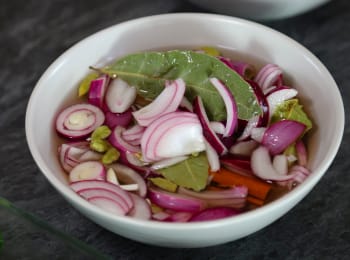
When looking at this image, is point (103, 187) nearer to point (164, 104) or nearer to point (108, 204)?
point (108, 204)

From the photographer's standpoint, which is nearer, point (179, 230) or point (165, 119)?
point (179, 230)

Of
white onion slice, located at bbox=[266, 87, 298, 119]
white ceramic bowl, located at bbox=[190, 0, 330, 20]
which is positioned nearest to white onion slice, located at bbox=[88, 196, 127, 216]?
white onion slice, located at bbox=[266, 87, 298, 119]

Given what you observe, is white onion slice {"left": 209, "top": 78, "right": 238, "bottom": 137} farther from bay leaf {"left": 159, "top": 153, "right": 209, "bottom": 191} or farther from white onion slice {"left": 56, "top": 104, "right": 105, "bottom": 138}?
white onion slice {"left": 56, "top": 104, "right": 105, "bottom": 138}

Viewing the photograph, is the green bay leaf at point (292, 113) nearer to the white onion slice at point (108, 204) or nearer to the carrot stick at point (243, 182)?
the carrot stick at point (243, 182)

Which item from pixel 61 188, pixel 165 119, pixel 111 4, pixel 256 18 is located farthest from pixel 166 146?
pixel 111 4

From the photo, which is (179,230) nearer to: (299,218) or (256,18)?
(299,218)

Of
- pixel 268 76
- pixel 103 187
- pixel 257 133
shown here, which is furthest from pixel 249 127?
pixel 103 187
